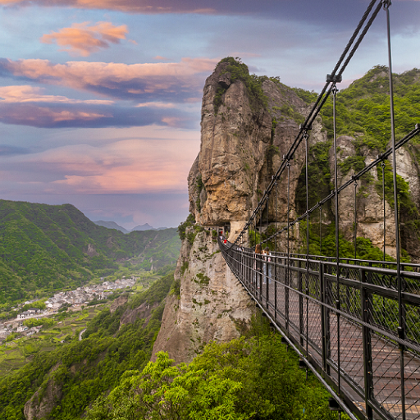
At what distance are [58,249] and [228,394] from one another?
332ft

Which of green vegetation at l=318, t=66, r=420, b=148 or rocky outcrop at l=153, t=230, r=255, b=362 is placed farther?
green vegetation at l=318, t=66, r=420, b=148

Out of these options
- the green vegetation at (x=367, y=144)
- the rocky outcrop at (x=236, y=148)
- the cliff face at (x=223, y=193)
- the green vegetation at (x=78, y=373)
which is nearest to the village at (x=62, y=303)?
the green vegetation at (x=78, y=373)

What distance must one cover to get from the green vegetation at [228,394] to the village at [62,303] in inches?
1982

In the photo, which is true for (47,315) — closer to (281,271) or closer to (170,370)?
(170,370)

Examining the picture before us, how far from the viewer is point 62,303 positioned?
2466 inches

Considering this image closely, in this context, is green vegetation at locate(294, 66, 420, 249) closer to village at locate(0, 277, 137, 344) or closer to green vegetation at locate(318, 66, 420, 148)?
green vegetation at locate(318, 66, 420, 148)

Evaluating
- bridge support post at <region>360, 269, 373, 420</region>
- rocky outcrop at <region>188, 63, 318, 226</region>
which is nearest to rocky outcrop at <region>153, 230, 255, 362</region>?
rocky outcrop at <region>188, 63, 318, 226</region>

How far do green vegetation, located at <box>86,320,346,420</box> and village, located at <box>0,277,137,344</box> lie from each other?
165 feet

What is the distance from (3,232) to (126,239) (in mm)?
59079

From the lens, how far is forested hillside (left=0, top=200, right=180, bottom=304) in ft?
243

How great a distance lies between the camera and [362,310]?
1858 millimetres

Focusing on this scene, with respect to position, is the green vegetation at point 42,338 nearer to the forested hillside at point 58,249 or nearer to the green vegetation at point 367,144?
the forested hillside at point 58,249

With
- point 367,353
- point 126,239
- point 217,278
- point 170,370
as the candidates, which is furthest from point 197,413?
point 126,239

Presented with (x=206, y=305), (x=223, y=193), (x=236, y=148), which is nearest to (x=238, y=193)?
(x=223, y=193)
